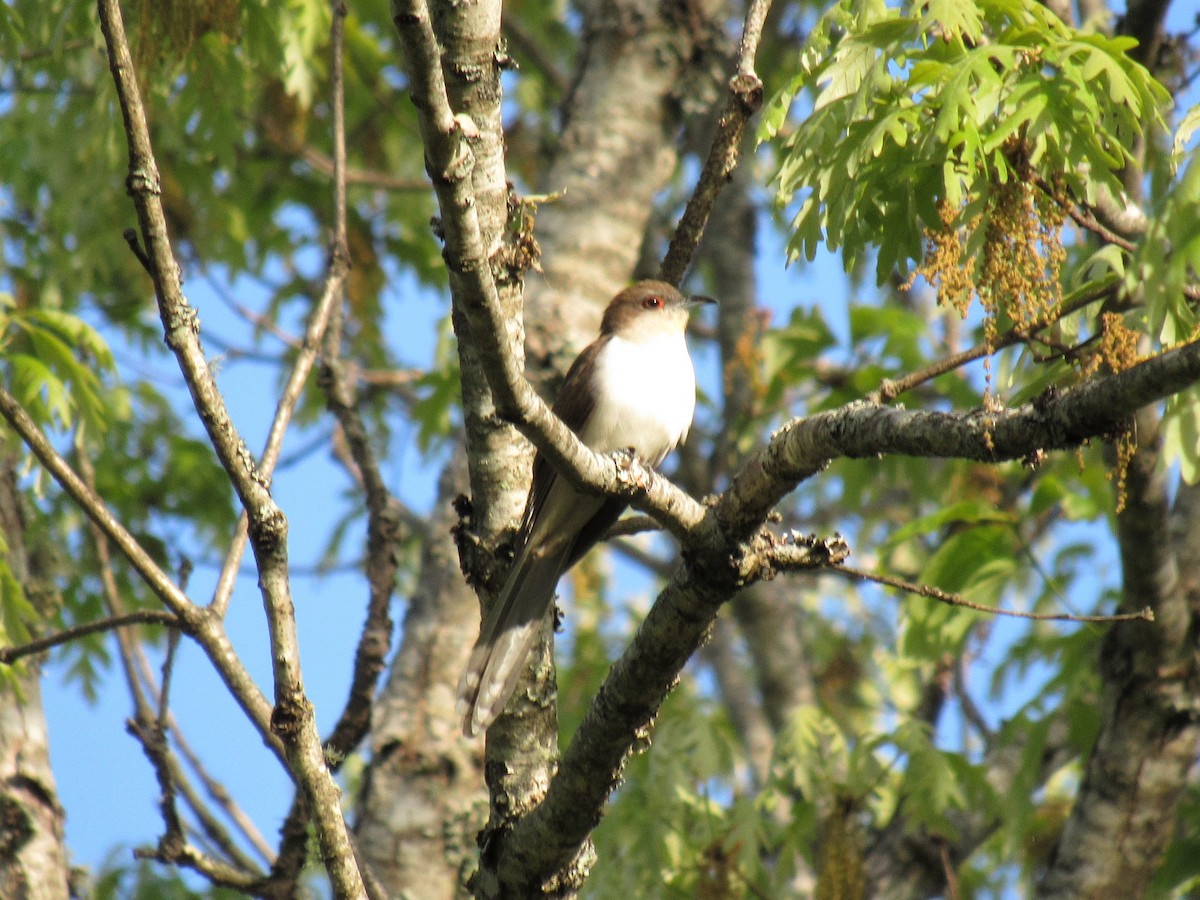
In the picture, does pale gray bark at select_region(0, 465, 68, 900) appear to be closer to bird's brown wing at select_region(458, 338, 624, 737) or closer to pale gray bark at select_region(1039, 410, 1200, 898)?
bird's brown wing at select_region(458, 338, 624, 737)

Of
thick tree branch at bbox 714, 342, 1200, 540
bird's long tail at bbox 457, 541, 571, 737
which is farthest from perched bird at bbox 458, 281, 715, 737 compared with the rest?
thick tree branch at bbox 714, 342, 1200, 540

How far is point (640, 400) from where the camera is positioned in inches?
200

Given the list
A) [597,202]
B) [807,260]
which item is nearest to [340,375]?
[597,202]

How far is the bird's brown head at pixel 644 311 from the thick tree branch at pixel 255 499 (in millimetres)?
2856

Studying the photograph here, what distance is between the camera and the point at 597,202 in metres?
5.83

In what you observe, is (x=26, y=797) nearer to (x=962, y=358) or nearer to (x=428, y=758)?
(x=428, y=758)

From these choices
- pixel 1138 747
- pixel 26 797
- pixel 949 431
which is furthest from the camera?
pixel 1138 747

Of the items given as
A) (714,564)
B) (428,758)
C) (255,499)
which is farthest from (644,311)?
(255,499)

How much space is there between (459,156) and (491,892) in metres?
1.94

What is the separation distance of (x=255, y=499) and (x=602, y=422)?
96.0 inches

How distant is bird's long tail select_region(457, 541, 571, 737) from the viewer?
3514 millimetres

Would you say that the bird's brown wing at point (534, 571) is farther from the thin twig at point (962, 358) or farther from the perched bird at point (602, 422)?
the thin twig at point (962, 358)

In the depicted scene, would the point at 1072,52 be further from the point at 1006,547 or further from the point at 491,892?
the point at 1006,547

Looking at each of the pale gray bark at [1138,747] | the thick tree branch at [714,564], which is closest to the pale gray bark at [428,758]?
the thick tree branch at [714,564]
